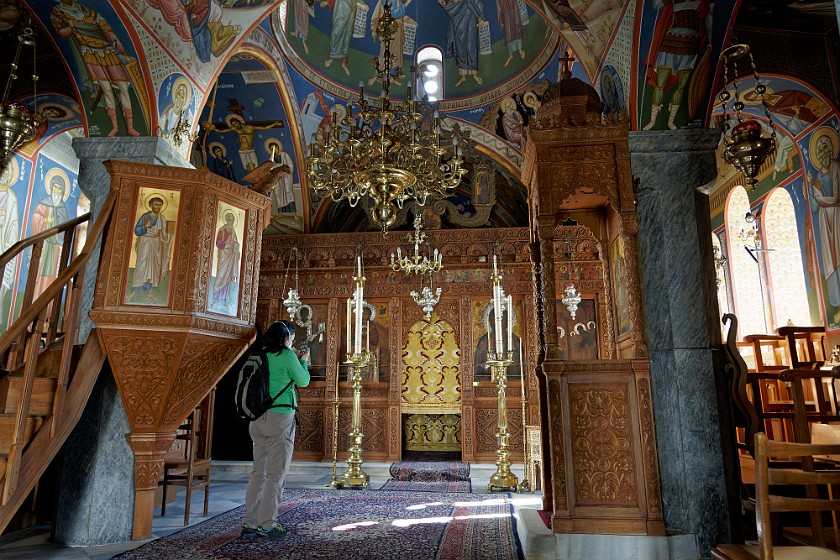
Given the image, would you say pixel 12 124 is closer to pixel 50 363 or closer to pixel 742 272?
pixel 50 363

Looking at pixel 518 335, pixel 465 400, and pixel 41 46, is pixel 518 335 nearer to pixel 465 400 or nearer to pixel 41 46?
pixel 465 400

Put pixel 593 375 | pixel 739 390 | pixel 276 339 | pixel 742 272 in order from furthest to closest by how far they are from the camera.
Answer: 1. pixel 742 272
2. pixel 276 339
3. pixel 739 390
4. pixel 593 375

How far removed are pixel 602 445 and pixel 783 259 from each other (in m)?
8.21

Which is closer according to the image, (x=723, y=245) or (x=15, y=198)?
(x=15, y=198)

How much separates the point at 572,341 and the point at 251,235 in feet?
21.2

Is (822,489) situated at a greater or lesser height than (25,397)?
lesser

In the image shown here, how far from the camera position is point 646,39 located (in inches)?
182

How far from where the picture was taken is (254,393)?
430 centimetres

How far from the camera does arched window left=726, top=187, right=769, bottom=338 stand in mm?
10430

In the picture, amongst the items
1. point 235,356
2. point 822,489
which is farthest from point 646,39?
point 235,356

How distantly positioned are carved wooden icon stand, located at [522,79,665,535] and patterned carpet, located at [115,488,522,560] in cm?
74

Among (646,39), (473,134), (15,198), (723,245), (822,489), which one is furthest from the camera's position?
(723,245)

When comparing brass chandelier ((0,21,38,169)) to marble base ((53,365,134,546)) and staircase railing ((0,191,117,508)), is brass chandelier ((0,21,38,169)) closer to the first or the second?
staircase railing ((0,191,117,508))

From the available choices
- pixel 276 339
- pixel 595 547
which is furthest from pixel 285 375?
pixel 595 547
